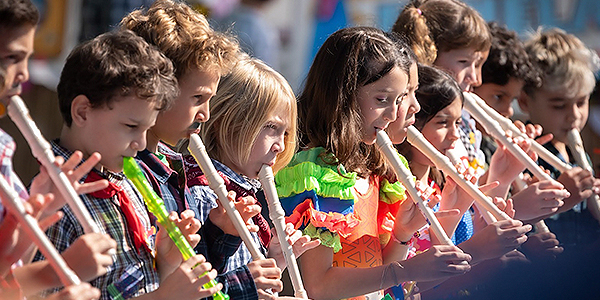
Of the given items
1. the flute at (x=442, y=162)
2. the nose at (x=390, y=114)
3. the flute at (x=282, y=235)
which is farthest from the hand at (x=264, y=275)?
the flute at (x=442, y=162)

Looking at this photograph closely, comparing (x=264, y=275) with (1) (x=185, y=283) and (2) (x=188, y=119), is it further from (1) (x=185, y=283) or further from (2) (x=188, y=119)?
(2) (x=188, y=119)

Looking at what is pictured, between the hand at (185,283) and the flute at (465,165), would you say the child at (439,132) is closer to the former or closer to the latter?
the flute at (465,165)

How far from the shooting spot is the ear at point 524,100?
4.34 meters

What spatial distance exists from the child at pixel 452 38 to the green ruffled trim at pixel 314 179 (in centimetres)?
96

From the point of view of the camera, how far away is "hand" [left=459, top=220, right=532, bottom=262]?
2.73 m

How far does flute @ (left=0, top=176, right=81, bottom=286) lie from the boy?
1.73 feet

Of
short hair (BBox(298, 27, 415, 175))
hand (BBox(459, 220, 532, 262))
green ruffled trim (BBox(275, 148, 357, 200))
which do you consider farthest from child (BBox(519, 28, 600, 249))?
green ruffled trim (BBox(275, 148, 357, 200))

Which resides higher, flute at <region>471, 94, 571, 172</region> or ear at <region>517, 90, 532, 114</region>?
flute at <region>471, 94, 571, 172</region>

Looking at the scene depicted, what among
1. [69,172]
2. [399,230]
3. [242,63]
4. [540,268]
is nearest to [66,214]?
[69,172]

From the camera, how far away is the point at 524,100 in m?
4.37

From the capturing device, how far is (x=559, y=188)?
3229 mm

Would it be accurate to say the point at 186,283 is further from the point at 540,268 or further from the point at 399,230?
the point at 540,268

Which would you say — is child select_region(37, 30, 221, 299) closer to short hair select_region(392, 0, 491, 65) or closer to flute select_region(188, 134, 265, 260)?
flute select_region(188, 134, 265, 260)

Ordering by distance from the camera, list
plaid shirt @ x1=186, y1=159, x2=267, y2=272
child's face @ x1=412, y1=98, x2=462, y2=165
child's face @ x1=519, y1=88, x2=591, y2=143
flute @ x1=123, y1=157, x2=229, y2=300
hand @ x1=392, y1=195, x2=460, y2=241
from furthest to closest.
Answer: child's face @ x1=519, y1=88, x2=591, y2=143 < child's face @ x1=412, y1=98, x2=462, y2=165 < hand @ x1=392, y1=195, x2=460, y2=241 < plaid shirt @ x1=186, y1=159, x2=267, y2=272 < flute @ x1=123, y1=157, x2=229, y2=300
